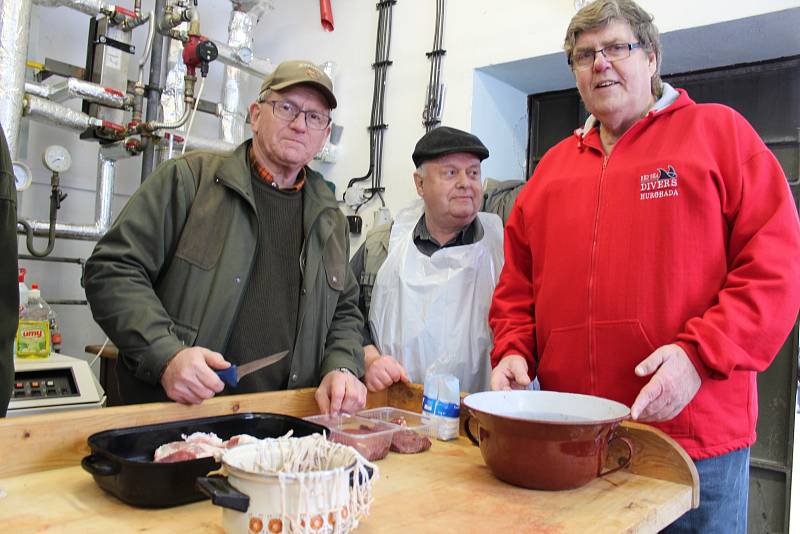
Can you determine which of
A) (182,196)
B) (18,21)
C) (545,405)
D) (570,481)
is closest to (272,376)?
(182,196)

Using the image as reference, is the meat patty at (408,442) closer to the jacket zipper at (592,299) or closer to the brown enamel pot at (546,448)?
the brown enamel pot at (546,448)

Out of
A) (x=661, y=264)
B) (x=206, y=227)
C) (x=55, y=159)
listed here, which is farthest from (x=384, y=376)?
(x=55, y=159)

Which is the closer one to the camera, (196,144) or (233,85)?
(196,144)

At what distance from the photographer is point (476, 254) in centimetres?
173

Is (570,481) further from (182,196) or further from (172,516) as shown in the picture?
(182,196)

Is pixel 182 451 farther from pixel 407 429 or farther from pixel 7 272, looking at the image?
pixel 7 272

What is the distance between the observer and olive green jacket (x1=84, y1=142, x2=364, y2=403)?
1.15 m

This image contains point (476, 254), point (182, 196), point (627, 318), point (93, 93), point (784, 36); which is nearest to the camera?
point (627, 318)

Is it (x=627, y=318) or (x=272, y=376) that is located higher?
(x=627, y=318)

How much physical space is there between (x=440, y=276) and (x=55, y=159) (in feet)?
5.04

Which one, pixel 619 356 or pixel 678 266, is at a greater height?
pixel 678 266

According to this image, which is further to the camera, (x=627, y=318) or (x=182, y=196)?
(x=182, y=196)

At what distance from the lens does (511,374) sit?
1.19m

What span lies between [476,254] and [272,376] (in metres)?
0.69
